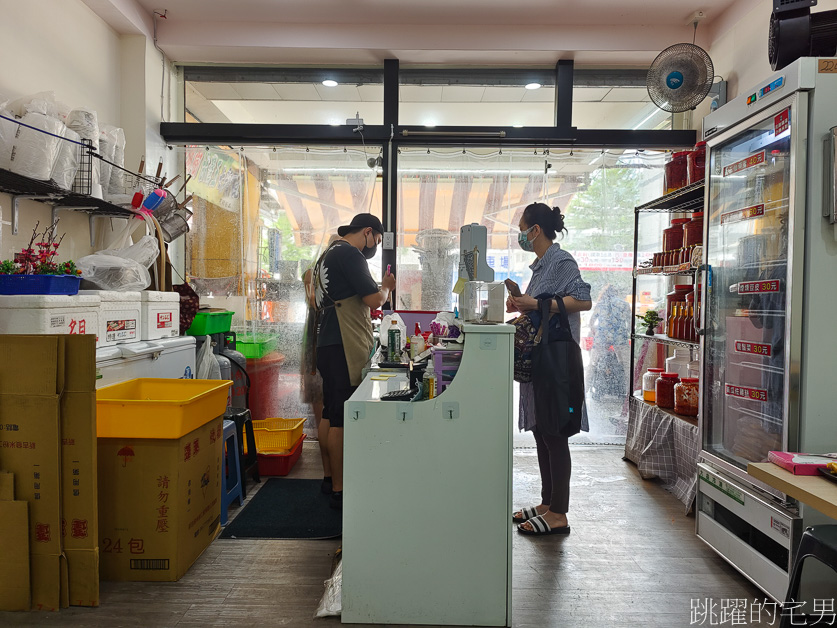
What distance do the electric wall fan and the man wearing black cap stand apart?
2.32 m

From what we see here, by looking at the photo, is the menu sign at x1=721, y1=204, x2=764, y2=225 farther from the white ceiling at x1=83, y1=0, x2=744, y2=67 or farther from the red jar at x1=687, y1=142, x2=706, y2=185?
the white ceiling at x1=83, y1=0, x2=744, y2=67

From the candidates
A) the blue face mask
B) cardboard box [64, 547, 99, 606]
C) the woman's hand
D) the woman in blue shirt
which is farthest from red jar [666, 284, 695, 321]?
cardboard box [64, 547, 99, 606]

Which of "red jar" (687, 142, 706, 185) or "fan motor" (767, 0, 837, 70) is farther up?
"fan motor" (767, 0, 837, 70)

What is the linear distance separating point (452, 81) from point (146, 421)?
11.5 ft

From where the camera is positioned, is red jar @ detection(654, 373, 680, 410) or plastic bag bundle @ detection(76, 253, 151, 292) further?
red jar @ detection(654, 373, 680, 410)

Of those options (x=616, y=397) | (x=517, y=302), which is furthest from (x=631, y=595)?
(x=616, y=397)

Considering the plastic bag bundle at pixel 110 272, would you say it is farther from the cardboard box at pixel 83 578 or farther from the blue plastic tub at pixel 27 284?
the cardboard box at pixel 83 578

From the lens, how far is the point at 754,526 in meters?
2.19

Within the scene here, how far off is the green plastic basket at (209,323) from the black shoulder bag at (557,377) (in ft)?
7.65

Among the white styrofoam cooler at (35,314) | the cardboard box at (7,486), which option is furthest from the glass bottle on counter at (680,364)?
the cardboard box at (7,486)

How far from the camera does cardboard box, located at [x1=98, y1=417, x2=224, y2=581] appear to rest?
2199 mm

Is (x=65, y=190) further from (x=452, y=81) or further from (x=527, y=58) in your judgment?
(x=527, y=58)

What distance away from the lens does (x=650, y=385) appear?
3.78 m

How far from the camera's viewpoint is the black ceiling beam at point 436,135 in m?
4.21
